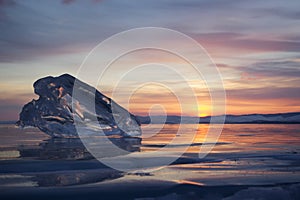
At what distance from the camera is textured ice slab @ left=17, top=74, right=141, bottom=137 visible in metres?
29.2

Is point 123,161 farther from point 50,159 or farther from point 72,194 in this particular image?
point 72,194

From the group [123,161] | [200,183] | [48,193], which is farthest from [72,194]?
[123,161]

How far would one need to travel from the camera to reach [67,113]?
94.5 ft

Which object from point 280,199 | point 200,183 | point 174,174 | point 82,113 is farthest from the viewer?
point 82,113

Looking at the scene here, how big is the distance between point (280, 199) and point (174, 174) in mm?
4096

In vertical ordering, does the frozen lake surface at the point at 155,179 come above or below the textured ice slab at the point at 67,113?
below

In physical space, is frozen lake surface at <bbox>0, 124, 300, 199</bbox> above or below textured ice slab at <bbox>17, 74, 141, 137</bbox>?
below

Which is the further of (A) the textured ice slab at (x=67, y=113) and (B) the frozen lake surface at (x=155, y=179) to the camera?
(A) the textured ice slab at (x=67, y=113)

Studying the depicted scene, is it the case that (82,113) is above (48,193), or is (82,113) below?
above

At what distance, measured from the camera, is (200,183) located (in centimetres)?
1138

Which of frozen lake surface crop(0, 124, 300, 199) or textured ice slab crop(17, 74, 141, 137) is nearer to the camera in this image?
frozen lake surface crop(0, 124, 300, 199)

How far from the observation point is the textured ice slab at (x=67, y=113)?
29.2 meters

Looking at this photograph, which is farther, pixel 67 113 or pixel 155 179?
pixel 67 113

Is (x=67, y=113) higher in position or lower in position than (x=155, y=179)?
higher
